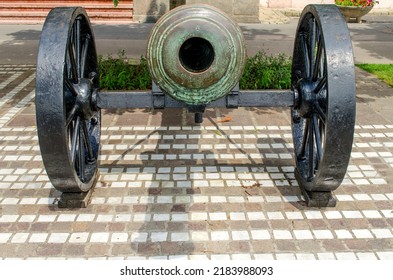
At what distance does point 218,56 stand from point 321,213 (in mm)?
1720

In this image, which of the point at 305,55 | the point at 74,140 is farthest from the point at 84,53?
the point at 305,55

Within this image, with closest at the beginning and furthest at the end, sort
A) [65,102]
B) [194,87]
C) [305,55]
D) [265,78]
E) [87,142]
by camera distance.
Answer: [194,87]
[65,102]
[87,142]
[305,55]
[265,78]

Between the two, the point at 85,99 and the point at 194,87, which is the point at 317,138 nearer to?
the point at 194,87

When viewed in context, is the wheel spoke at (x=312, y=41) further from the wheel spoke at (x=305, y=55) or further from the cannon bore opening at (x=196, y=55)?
the cannon bore opening at (x=196, y=55)

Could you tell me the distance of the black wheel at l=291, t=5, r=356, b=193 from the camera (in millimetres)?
3699

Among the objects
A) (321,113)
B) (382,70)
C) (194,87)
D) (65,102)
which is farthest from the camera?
(382,70)

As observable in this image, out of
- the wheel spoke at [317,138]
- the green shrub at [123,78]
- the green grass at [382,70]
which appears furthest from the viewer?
the green grass at [382,70]

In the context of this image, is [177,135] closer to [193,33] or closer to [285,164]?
[285,164]

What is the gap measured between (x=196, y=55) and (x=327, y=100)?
1069 mm

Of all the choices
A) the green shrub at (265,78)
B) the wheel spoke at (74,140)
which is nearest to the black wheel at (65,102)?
the wheel spoke at (74,140)

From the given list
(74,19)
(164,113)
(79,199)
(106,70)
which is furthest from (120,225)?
(106,70)

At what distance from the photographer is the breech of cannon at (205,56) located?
341cm

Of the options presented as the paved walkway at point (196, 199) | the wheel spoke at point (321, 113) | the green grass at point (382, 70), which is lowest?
the paved walkway at point (196, 199)

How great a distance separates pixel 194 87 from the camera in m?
3.53
